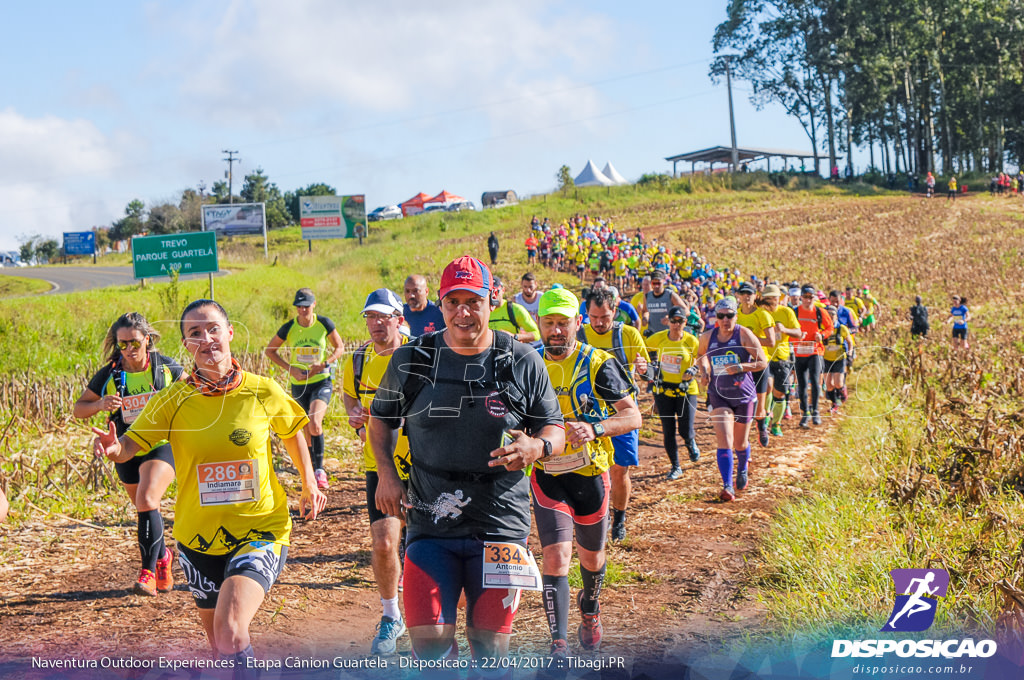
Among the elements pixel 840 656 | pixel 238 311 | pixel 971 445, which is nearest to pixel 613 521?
pixel 840 656

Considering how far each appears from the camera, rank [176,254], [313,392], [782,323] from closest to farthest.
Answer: [313,392] < [782,323] < [176,254]

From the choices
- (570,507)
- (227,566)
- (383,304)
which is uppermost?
(383,304)

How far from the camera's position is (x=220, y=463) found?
13.5 ft

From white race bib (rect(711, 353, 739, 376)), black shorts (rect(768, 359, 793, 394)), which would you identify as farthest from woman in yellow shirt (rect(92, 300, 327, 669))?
black shorts (rect(768, 359, 793, 394))

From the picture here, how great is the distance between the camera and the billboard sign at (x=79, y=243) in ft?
191

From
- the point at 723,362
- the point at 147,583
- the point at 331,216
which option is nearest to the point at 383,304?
the point at 147,583

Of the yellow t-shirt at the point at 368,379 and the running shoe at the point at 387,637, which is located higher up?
the yellow t-shirt at the point at 368,379

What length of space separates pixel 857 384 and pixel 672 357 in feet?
28.0

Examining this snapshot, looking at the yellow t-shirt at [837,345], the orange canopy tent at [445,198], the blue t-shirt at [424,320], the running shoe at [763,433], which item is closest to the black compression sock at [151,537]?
the blue t-shirt at [424,320]

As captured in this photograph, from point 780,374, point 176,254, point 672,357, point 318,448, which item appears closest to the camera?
point 318,448

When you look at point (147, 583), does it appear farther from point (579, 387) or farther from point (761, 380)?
point (761, 380)

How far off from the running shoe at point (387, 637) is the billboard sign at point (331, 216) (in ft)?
160

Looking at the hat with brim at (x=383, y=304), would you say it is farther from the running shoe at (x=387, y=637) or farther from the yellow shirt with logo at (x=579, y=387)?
the running shoe at (x=387, y=637)

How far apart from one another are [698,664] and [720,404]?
4166 mm
